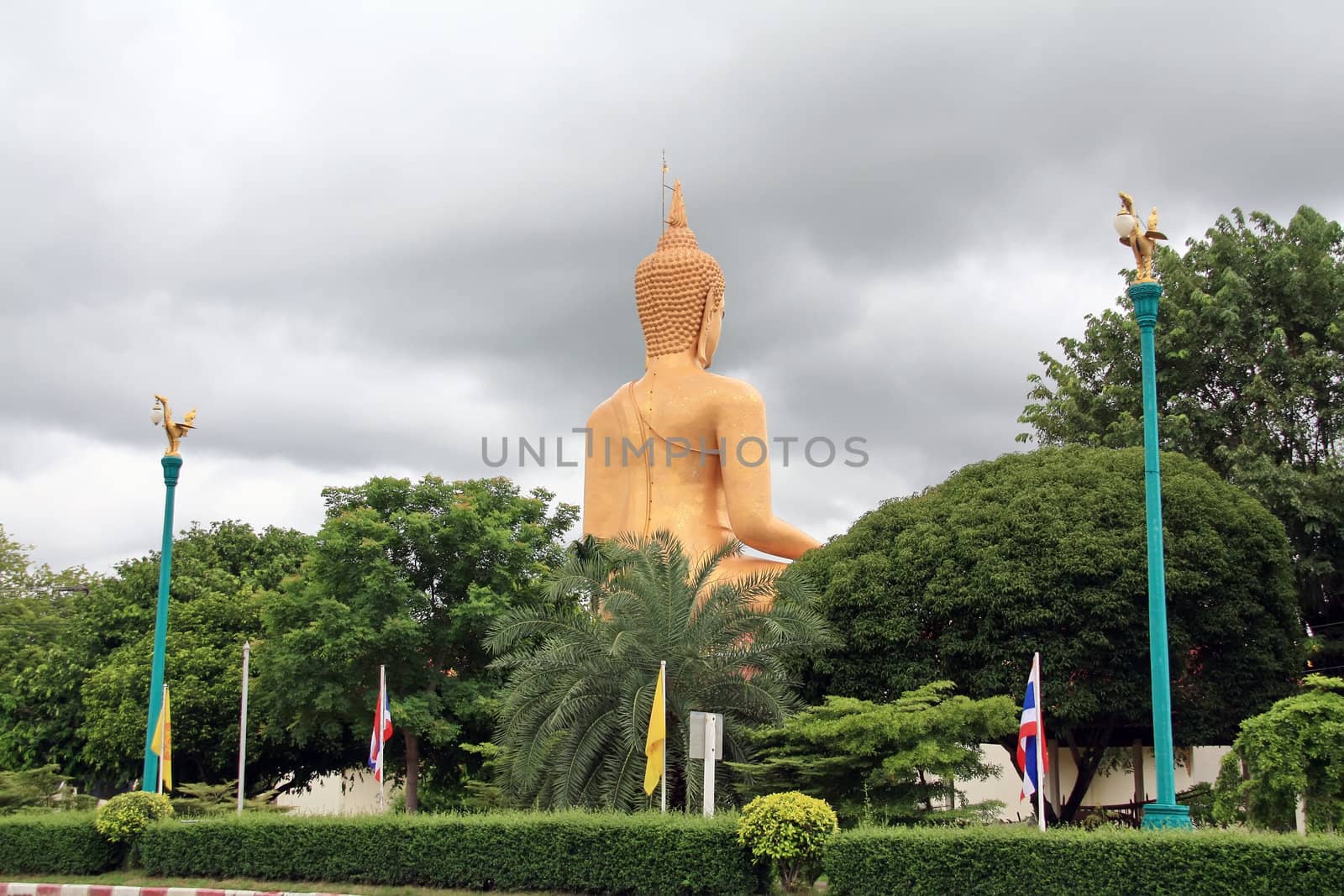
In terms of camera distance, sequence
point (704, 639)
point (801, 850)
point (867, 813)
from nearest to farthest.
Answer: point (801, 850) → point (867, 813) → point (704, 639)

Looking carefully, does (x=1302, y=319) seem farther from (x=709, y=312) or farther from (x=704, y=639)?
(x=704, y=639)

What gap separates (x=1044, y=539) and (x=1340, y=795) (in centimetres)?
589

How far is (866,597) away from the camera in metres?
19.0

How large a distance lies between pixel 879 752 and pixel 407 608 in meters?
11.0

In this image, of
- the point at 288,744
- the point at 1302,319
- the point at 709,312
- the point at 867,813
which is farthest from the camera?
the point at 288,744

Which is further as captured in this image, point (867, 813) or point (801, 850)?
point (867, 813)

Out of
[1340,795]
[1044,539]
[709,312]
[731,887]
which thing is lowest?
[731,887]

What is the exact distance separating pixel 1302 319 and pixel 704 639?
1464cm

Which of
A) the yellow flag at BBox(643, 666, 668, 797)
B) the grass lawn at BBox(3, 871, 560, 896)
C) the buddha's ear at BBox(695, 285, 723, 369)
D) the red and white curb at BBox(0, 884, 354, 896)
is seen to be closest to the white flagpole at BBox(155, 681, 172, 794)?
the grass lawn at BBox(3, 871, 560, 896)

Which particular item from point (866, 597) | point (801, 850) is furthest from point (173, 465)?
point (801, 850)

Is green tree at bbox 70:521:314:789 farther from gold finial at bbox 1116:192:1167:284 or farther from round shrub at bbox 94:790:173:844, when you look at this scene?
gold finial at bbox 1116:192:1167:284

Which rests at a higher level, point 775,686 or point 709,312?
point 709,312

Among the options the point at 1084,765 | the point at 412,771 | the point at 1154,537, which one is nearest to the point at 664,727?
the point at 1154,537

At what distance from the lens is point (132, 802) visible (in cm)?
1778
